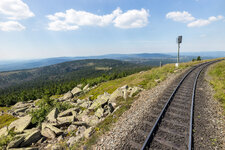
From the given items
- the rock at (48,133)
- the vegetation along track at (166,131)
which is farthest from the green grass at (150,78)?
the rock at (48,133)

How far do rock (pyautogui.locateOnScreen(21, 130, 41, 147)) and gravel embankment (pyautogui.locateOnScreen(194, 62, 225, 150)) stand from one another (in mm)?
12475

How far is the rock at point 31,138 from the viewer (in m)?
9.02

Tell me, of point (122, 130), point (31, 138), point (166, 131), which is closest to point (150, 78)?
point (166, 131)

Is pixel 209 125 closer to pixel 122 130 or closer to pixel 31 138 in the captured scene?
pixel 122 130

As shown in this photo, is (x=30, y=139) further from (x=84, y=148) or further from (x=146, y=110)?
(x=146, y=110)

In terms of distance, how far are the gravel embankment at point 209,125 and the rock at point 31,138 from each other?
12.5 metres

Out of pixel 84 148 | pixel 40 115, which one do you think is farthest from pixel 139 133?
pixel 40 115

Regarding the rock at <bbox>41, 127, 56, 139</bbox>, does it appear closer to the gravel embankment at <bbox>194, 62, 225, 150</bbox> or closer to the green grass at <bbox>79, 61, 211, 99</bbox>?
the gravel embankment at <bbox>194, 62, 225, 150</bbox>

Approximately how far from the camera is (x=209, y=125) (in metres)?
7.30

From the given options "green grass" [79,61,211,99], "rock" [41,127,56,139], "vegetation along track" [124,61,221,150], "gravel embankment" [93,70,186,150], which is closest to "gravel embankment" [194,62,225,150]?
"vegetation along track" [124,61,221,150]

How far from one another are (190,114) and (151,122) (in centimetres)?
340

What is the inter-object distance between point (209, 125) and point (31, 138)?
14.5 metres

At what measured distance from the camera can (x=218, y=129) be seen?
6926mm

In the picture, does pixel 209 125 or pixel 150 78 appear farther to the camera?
pixel 150 78
